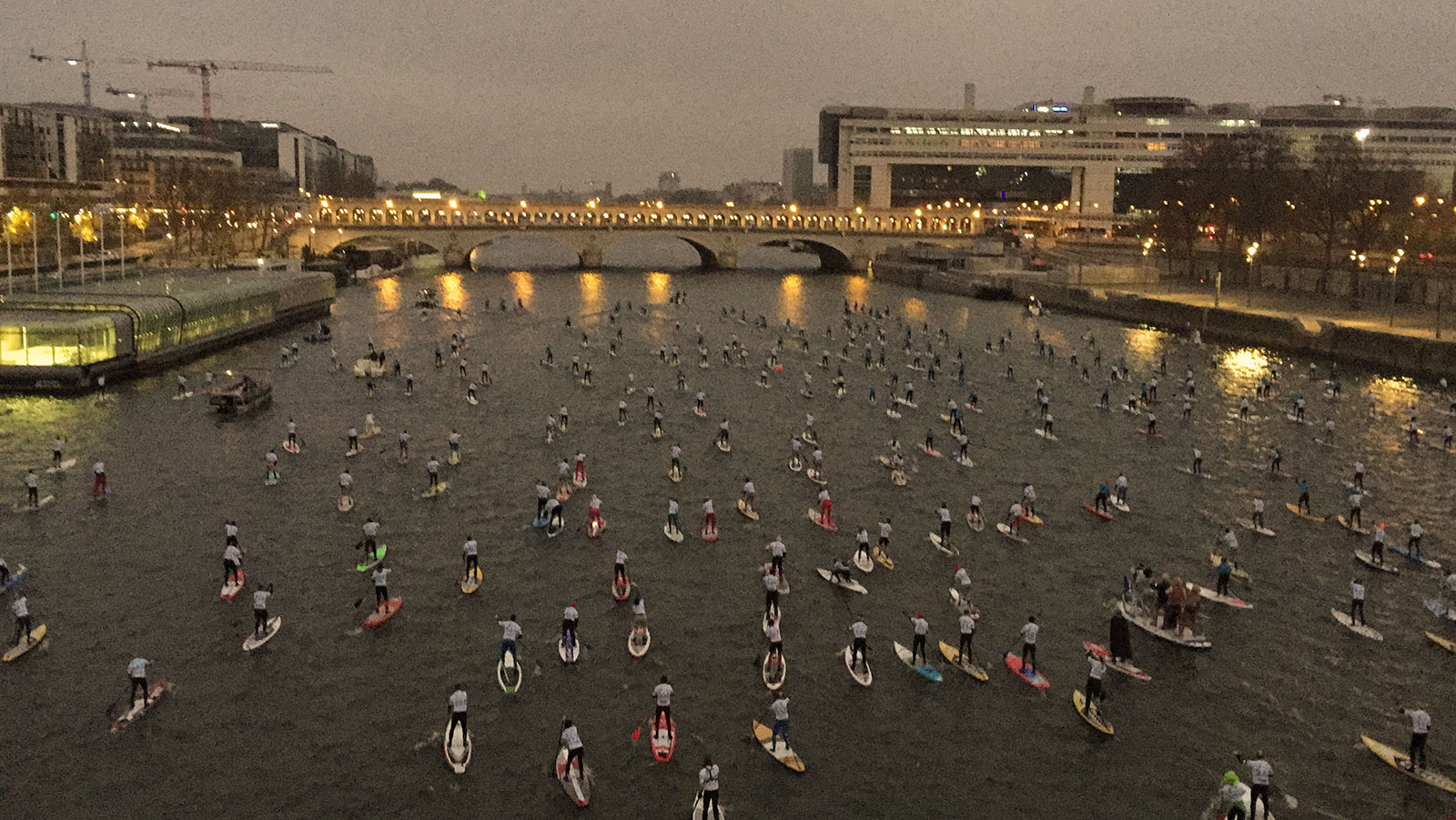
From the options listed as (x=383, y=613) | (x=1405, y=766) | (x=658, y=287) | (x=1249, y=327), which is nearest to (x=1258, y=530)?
(x=1405, y=766)

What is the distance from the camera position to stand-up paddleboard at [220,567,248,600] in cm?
3288

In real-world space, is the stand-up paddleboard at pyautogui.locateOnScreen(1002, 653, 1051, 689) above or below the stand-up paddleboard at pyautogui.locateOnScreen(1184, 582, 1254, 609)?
below

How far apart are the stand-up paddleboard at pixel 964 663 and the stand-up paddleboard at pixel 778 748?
5.92 metres

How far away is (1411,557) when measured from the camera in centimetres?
3744

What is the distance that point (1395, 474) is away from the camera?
49531 mm

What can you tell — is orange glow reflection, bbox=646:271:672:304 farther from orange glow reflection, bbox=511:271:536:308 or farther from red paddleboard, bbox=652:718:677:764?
red paddleboard, bbox=652:718:677:764

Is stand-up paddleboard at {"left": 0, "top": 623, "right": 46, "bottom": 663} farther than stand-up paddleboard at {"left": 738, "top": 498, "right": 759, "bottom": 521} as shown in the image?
No

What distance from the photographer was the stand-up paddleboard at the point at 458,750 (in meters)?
23.9

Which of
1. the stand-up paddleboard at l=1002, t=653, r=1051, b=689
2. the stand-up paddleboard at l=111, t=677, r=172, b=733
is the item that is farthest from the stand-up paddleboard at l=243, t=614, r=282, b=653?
the stand-up paddleboard at l=1002, t=653, r=1051, b=689

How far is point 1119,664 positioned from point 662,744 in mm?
12266

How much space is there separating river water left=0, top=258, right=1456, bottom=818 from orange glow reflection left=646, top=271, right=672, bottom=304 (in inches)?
2678

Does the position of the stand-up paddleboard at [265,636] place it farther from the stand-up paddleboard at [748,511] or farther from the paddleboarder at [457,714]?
the stand-up paddleboard at [748,511]

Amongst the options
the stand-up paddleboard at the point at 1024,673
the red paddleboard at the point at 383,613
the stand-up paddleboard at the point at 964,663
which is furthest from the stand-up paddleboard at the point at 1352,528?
the red paddleboard at the point at 383,613

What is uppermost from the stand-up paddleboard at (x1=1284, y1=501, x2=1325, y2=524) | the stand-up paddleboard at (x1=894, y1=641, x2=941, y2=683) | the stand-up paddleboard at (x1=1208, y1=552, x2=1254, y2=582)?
the stand-up paddleboard at (x1=1284, y1=501, x2=1325, y2=524)
